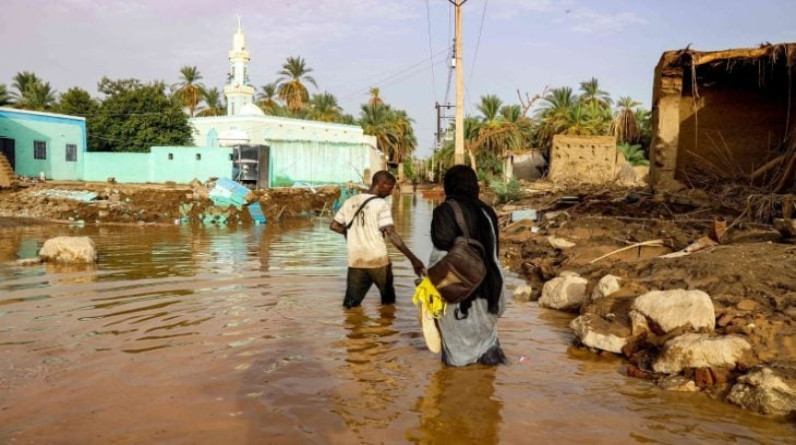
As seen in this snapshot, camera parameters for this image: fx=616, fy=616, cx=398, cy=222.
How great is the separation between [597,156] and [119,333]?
25.0 m

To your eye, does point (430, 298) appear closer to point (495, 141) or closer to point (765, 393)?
point (765, 393)

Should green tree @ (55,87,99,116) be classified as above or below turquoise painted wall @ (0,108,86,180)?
above

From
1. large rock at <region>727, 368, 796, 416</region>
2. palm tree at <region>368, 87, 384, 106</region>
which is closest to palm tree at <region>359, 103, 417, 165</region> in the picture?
palm tree at <region>368, 87, 384, 106</region>

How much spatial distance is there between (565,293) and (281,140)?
1031 inches

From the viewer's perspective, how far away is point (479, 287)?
4.62 m

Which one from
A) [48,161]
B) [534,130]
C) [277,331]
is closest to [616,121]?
[534,130]

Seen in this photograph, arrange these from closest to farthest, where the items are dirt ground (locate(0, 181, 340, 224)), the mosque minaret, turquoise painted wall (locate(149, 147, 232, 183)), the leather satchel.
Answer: the leather satchel, dirt ground (locate(0, 181, 340, 224)), turquoise painted wall (locate(149, 147, 232, 183)), the mosque minaret

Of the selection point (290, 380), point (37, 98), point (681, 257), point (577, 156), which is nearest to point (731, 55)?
point (681, 257)

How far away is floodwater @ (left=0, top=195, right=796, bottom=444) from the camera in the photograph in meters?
3.76

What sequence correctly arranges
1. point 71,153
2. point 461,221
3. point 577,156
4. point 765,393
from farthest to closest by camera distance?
point 71,153 < point 577,156 < point 461,221 < point 765,393

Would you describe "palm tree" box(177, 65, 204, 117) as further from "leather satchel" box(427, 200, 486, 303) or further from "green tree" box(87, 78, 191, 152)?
"leather satchel" box(427, 200, 486, 303)

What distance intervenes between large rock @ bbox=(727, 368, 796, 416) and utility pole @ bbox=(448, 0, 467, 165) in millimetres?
15974

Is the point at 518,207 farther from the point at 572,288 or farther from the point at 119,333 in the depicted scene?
the point at 119,333

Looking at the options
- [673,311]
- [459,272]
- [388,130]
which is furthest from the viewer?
[388,130]
